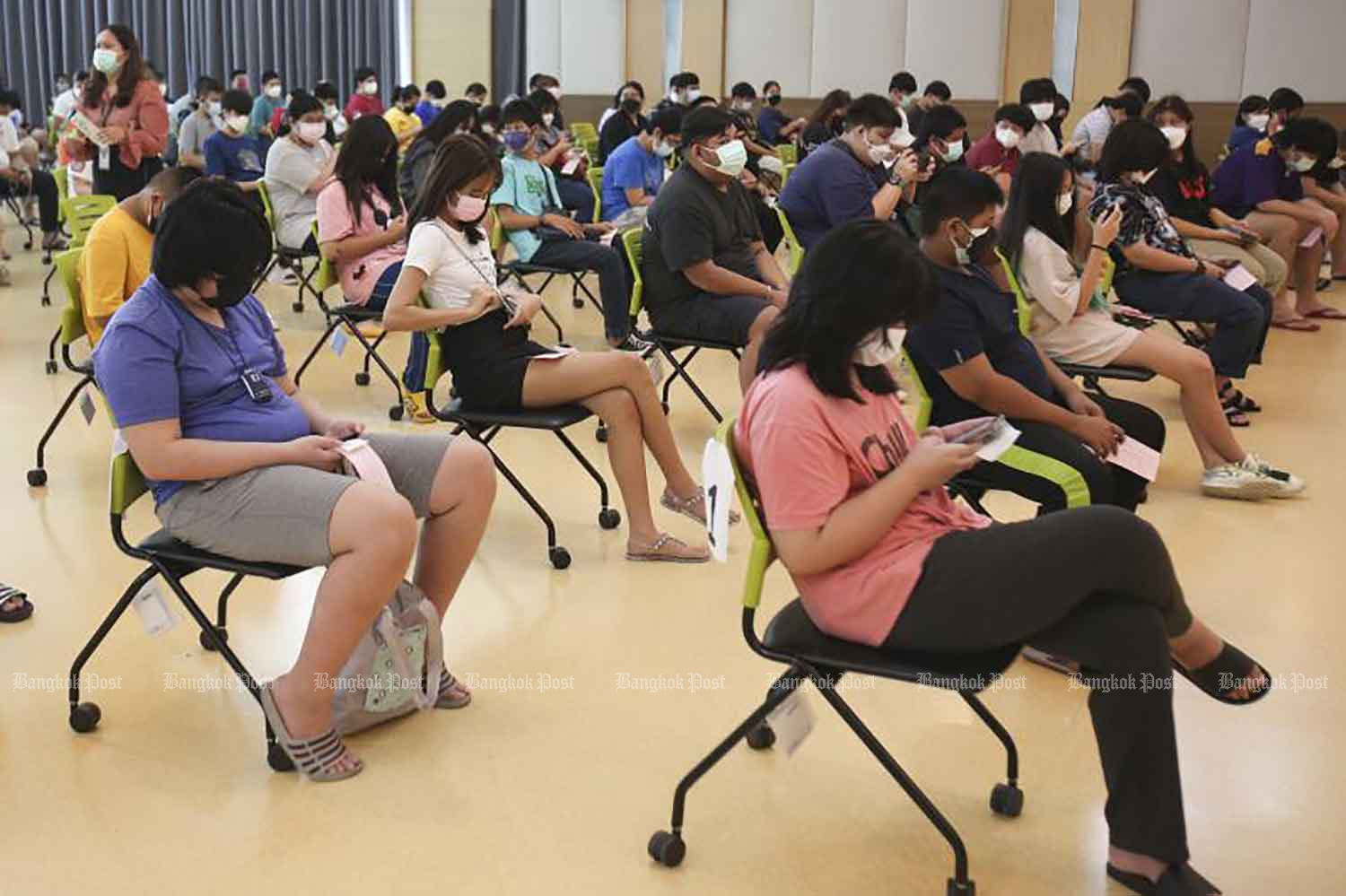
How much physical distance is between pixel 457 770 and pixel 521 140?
4.36 meters

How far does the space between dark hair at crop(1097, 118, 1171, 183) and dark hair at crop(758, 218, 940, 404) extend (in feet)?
10.0

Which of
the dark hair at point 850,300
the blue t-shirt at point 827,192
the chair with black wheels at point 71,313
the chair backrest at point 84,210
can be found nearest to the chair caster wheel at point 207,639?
the chair with black wheels at point 71,313

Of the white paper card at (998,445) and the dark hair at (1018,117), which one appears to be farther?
the dark hair at (1018,117)

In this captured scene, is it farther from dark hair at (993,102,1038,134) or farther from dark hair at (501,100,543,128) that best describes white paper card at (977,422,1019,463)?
dark hair at (993,102,1038,134)

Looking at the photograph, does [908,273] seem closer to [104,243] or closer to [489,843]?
[489,843]

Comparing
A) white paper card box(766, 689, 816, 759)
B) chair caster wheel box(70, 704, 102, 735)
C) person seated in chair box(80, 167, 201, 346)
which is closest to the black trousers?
white paper card box(766, 689, 816, 759)

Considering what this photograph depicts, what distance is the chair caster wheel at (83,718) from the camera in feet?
9.34

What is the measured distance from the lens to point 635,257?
487cm

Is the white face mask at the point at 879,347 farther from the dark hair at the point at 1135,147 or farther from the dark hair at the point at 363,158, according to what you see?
the dark hair at the point at 363,158

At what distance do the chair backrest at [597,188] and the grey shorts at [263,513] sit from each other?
4721 mm

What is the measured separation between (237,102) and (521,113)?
2081 millimetres

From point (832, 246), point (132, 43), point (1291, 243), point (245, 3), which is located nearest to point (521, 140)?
point (132, 43)

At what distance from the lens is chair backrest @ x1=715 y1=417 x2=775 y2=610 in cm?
234

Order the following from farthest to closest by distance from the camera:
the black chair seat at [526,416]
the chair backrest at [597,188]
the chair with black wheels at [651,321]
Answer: the chair backrest at [597,188], the chair with black wheels at [651,321], the black chair seat at [526,416]
